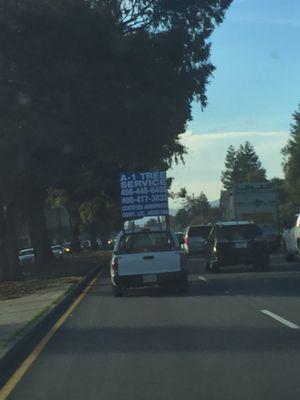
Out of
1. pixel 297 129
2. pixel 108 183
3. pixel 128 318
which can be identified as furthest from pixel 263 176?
pixel 128 318

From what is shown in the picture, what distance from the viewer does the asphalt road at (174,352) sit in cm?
752

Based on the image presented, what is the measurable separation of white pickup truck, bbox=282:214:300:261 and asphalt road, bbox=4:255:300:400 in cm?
1124

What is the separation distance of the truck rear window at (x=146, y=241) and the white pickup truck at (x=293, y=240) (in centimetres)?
998

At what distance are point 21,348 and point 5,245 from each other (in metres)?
17.7

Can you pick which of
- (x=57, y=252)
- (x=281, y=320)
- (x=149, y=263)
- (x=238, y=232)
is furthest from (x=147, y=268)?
(x=57, y=252)

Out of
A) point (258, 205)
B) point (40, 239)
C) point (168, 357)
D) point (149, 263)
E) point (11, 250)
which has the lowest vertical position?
point (168, 357)

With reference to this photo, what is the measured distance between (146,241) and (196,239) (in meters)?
19.6

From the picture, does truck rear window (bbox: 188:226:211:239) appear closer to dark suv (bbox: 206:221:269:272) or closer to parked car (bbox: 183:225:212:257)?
parked car (bbox: 183:225:212:257)

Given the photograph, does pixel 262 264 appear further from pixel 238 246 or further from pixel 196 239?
pixel 196 239

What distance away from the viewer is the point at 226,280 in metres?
22.3

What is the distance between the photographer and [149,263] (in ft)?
60.3

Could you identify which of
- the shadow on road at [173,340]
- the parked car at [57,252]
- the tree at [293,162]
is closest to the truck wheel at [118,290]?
the shadow on road at [173,340]

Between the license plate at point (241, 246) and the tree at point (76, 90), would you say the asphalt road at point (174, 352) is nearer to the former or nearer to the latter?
the license plate at point (241, 246)

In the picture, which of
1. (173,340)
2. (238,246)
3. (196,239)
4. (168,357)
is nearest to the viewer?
(168,357)
